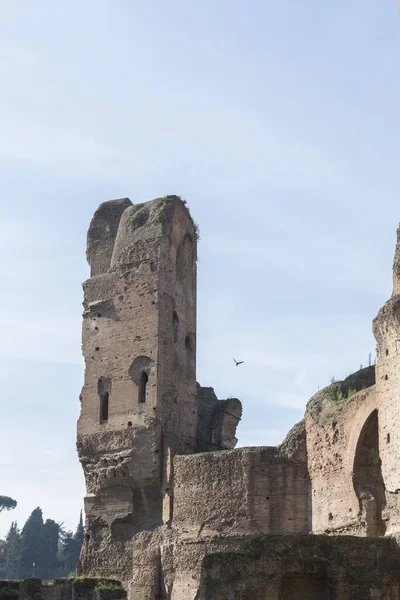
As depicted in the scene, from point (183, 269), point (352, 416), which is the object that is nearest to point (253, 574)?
point (352, 416)

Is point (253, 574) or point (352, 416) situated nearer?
point (253, 574)

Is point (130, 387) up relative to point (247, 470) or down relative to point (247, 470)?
up

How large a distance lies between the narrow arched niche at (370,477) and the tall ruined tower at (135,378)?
5.75 metres

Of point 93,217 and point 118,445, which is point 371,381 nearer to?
point 118,445

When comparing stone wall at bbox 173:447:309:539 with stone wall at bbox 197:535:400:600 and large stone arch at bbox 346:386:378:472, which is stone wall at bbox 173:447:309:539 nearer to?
large stone arch at bbox 346:386:378:472

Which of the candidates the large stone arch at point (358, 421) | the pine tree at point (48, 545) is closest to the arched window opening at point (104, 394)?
the large stone arch at point (358, 421)

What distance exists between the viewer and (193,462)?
1004 inches

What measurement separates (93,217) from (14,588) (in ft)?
39.6

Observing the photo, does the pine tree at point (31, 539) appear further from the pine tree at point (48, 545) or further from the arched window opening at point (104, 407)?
the arched window opening at point (104, 407)

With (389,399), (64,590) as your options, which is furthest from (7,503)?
(389,399)

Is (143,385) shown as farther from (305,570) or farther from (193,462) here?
(305,570)

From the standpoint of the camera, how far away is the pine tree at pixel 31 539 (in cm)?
5797

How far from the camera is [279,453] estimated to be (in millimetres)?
24734

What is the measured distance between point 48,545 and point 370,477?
39.9 m
